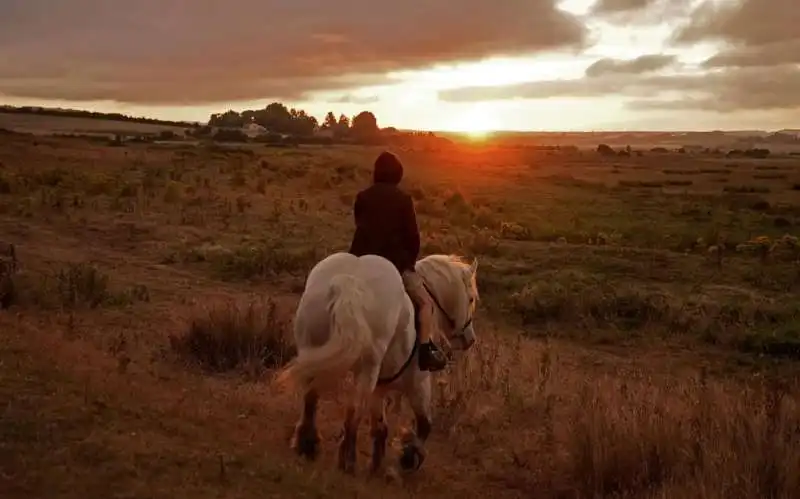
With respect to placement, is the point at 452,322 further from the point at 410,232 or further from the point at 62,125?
the point at 62,125

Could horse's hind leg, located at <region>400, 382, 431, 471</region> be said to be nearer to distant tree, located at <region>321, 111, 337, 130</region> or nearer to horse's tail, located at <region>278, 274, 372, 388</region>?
horse's tail, located at <region>278, 274, 372, 388</region>

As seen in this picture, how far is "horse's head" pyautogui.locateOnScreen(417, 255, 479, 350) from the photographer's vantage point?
735 cm

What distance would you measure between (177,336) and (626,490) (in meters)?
5.74

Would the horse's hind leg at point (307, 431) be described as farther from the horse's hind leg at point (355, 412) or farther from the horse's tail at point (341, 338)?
the horse's tail at point (341, 338)

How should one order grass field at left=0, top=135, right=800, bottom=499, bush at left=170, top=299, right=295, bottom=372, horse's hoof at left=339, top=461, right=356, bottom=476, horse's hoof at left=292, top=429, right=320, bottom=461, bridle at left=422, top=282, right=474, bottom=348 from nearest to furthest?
1. grass field at left=0, top=135, right=800, bottom=499
2. horse's hoof at left=339, top=461, right=356, bottom=476
3. horse's hoof at left=292, top=429, right=320, bottom=461
4. bridle at left=422, top=282, right=474, bottom=348
5. bush at left=170, top=299, right=295, bottom=372

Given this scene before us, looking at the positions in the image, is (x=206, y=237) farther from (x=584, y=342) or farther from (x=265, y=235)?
(x=584, y=342)

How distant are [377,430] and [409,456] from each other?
1.19ft

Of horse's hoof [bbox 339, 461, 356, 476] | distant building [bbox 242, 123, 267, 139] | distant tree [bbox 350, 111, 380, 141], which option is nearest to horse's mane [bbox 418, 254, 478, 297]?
horse's hoof [bbox 339, 461, 356, 476]

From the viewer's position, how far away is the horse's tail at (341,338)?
18.5 ft

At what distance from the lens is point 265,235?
66.0 feet

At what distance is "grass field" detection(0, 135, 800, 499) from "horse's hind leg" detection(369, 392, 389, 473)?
30 cm

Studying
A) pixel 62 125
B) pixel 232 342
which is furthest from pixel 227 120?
pixel 232 342

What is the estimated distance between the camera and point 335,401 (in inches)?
328

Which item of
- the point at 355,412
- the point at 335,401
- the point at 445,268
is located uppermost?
the point at 445,268
